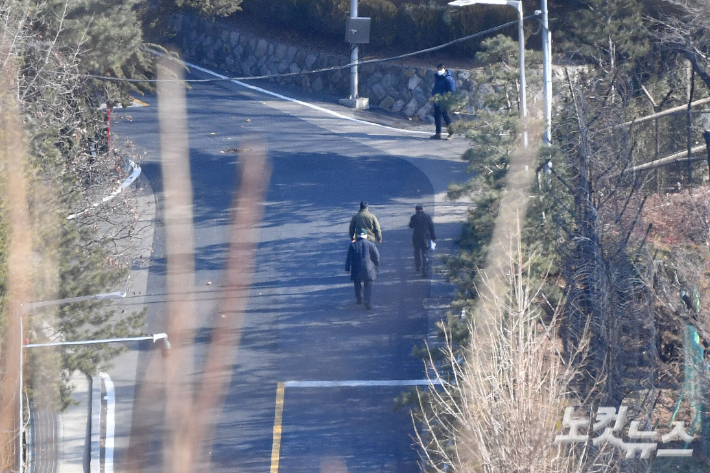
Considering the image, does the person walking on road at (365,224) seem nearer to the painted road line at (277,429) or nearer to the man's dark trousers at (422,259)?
the man's dark trousers at (422,259)

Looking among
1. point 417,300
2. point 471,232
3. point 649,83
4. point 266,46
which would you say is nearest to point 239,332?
point 417,300

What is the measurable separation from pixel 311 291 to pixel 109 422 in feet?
14.2

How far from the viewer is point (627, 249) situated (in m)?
10.6

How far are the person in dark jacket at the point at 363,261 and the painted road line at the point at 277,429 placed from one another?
2.41m

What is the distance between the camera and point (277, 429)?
36.0 ft

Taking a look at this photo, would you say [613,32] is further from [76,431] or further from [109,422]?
[76,431]

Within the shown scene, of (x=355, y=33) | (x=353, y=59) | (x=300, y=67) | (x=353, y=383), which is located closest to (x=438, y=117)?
(x=353, y=59)

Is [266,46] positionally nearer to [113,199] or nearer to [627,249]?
[113,199]

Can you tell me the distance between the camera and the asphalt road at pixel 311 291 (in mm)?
10820

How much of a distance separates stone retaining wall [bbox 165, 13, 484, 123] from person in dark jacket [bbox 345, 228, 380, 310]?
10.9 metres

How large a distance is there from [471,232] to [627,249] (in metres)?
2.28

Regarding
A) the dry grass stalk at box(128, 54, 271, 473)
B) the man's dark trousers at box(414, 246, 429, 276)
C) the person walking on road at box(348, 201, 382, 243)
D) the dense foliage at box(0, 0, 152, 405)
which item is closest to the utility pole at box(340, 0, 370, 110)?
the dry grass stalk at box(128, 54, 271, 473)

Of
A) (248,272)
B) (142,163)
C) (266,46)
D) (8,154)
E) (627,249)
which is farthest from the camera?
(266,46)

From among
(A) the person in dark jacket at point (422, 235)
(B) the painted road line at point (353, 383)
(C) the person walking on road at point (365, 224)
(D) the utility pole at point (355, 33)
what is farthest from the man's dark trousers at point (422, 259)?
(D) the utility pole at point (355, 33)
